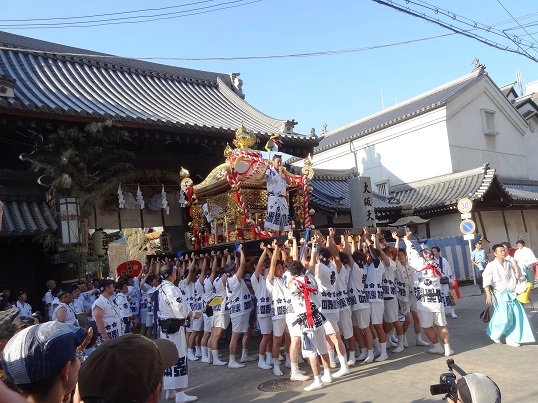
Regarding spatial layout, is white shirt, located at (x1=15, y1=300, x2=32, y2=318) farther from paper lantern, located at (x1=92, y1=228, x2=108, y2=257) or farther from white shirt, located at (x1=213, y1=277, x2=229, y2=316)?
white shirt, located at (x1=213, y1=277, x2=229, y2=316)

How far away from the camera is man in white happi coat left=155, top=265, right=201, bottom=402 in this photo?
6242 mm

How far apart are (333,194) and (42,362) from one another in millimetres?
16061

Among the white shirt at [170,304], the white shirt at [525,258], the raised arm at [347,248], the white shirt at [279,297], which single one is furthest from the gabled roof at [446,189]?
the white shirt at [170,304]

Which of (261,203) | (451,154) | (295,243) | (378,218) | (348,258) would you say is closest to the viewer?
(295,243)

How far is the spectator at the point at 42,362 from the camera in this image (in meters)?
1.99

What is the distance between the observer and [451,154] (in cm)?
2091

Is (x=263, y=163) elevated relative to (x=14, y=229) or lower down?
elevated

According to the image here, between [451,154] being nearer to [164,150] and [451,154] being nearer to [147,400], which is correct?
[164,150]

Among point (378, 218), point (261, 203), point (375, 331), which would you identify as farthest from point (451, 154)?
point (375, 331)

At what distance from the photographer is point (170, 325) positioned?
6.26 m

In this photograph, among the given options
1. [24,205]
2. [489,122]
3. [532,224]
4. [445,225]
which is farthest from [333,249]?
[489,122]

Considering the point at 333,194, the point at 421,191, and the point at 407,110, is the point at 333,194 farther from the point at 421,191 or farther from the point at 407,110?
the point at 407,110

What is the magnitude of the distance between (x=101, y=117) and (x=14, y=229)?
2.90 metres

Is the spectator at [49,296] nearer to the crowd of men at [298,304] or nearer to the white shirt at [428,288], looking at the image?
the crowd of men at [298,304]
